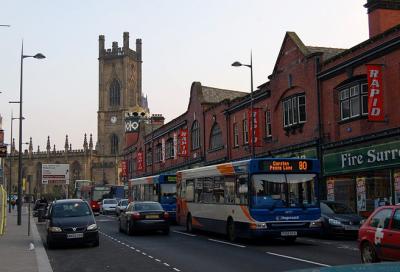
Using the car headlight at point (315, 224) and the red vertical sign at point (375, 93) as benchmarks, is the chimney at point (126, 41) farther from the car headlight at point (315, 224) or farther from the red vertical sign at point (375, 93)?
the car headlight at point (315, 224)

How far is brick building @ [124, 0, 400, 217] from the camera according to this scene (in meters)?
24.9

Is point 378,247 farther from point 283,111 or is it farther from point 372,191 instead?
point 283,111

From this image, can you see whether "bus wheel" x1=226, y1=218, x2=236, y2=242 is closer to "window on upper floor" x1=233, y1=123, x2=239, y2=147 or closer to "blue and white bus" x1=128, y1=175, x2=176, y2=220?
"blue and white bus" x1=128, y1=175, x2=176, y2=220

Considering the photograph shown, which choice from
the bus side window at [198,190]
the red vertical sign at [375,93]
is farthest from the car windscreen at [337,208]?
the bus side window at [198,190]

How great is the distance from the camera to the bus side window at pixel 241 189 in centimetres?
1875

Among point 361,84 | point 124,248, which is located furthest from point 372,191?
point 124,248

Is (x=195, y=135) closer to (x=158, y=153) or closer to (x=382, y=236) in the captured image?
(x=158, y=153)

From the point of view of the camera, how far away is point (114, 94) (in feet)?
489

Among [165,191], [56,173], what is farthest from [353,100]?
[56,173]

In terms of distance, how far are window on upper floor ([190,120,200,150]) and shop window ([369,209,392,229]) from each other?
39057mm

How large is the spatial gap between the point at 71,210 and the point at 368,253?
11.1 metres

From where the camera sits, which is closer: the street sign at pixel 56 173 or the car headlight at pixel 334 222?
the car headlight at pixel 334 222

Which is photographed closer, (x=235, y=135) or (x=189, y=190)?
(x=189, y=190)

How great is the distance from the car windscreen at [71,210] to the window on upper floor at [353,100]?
14156 millimetres
